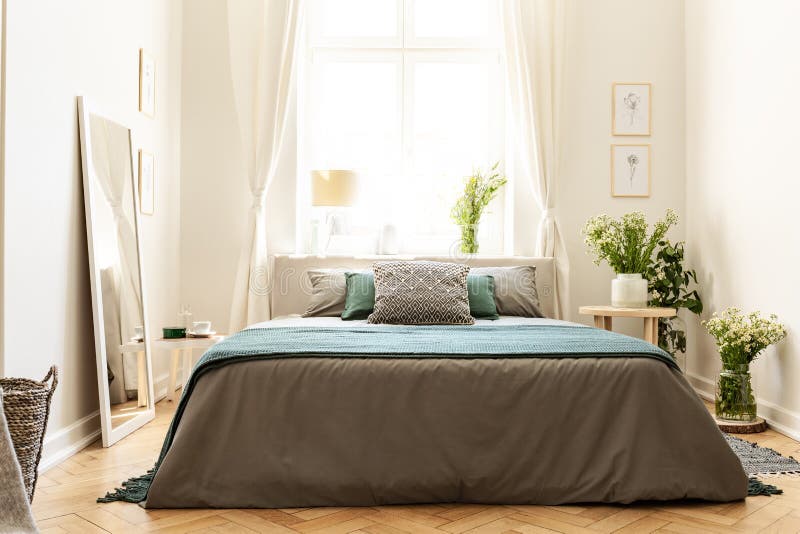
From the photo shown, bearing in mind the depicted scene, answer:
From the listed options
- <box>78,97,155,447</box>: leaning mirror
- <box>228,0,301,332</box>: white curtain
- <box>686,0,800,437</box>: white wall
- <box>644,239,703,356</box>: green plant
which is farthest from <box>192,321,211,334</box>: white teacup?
<box>686,0,800,437</box>: white wall

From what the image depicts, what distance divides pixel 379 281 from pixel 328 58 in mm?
2104

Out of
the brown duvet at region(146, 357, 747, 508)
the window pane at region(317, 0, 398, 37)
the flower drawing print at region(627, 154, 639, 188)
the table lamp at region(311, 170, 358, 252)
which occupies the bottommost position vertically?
the brown duvet at region(146, 357, 747, 508)

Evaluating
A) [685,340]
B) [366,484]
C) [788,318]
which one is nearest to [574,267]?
[685,340]

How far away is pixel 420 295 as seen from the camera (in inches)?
165

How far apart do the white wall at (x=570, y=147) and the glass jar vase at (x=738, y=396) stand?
1352 mm

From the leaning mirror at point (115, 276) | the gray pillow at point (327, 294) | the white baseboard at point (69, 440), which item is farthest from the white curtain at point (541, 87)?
the white baseboard at point (69, 440)

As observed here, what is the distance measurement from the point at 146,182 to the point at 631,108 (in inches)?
134

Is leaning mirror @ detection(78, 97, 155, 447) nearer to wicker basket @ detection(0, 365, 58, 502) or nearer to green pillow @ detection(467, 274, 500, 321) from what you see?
wicker basket @ detection(0, 365, 58, 502)

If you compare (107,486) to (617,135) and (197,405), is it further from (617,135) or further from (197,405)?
(617,135)

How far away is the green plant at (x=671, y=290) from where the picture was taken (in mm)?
5055

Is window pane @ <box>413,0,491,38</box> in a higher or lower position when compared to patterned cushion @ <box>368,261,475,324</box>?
higher

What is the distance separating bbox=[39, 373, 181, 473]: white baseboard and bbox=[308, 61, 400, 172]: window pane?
8.55 feet

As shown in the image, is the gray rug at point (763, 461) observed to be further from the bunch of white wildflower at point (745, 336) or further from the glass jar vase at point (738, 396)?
the bunch of white wildflower at point (745, 336)

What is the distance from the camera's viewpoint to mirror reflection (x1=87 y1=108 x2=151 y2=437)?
148 inches
